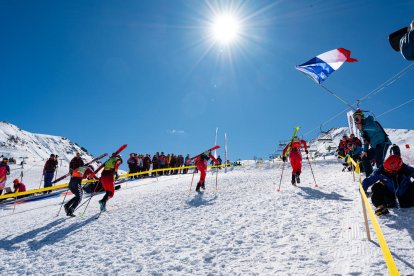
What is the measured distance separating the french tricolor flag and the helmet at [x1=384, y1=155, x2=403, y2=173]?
25.8 ft

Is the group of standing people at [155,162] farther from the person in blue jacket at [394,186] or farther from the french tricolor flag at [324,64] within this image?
the person in blue jacket at [394,186]

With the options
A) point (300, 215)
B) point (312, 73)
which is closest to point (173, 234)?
point (300, 215)

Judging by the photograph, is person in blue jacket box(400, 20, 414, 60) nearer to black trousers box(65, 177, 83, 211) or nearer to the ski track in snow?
the ski track in snow

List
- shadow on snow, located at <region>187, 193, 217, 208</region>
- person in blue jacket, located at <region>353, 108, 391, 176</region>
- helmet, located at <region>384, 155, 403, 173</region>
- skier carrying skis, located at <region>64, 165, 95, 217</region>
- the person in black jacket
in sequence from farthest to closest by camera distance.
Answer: the person in black jacket
shadow on snow, located at <region>187, 193, 217, 208</region>
skier carrying skis, located at <region>64, 165, 95, 217</region>
person in blue jacket, located at <region>353, 108, 391, 176</region>
helmet, located at <region>384, 155, 403, 173</region>

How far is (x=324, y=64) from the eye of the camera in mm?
13031

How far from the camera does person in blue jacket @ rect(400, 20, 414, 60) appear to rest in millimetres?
2227

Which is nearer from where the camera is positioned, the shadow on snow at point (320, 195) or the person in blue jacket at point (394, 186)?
the person in blue jacket at point (394, 186)

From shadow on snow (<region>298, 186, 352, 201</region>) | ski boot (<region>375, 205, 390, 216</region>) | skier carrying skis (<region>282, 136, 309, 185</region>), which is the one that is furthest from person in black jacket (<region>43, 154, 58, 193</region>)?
ski boot (<region>375, 205, 390, 216</region>)

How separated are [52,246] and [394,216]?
6577mm

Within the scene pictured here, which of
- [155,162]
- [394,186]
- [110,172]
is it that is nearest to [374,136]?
[394,186]

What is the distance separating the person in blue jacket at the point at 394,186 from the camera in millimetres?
5578

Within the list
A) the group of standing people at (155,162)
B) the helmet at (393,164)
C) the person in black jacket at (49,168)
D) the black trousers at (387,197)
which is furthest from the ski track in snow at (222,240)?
the group of standing people at (155,162)

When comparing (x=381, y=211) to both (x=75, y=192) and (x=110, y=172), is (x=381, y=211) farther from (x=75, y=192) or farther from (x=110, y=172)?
(x=75, y=192)

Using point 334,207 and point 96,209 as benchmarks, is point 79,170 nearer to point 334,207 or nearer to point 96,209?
point 96,209
